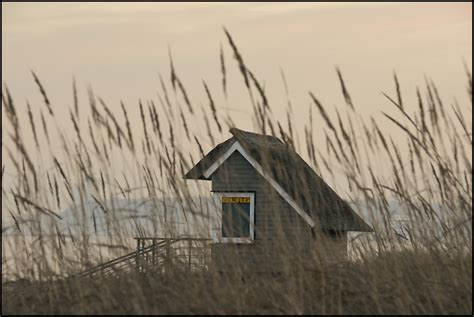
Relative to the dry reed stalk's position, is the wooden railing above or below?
below

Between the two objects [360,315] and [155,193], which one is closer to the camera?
[360,315]

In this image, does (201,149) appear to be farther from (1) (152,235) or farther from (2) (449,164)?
(2) (449,164)

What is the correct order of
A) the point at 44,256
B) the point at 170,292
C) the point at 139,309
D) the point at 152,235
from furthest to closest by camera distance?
the point at 152,235 < the point at 44,256 < the point at 170,292 < the point at 139,309

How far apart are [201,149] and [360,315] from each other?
2.01 metres

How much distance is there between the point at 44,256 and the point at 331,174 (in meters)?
2.22

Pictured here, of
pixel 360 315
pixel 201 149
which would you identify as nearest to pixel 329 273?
pixel 360 315

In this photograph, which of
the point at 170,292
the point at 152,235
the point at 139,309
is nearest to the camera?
the point at 139,309

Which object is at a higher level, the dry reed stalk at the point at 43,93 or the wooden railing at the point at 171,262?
the dry reed stalk at the point at 43,93

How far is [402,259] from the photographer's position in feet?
20.7

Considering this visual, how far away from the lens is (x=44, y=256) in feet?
20.2

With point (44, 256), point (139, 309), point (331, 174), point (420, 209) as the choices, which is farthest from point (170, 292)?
point (420, 209)

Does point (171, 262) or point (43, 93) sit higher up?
point (43, 93)

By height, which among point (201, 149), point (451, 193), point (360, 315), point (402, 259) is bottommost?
point (360, 315)

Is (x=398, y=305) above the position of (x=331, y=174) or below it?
below
